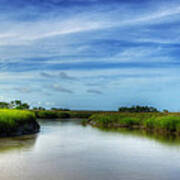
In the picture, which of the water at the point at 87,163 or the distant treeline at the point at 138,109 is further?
the distant treeline at the point at 138,109

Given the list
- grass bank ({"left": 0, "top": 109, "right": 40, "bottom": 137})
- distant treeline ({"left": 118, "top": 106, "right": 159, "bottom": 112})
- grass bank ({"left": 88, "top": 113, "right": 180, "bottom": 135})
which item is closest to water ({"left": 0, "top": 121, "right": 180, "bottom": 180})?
grass bank ({"left": 0, "top": 109, "right": 40, "bottom": 137})

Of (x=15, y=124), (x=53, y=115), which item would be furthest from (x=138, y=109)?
(x=15, y=124)

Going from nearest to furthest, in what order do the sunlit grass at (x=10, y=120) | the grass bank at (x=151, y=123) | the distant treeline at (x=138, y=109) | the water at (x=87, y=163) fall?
the water at (x=87, y=163)
the sunlit grass at (x=10, y=120)
the grass bank at (x=151, y=123)
the distant treeline at (x=138, y=109)

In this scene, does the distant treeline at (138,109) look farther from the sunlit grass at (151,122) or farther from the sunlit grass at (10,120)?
the sunlit grass at (10,120)

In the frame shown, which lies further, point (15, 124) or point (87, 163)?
point (15, 124)

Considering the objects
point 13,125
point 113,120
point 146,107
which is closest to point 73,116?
point 146,107

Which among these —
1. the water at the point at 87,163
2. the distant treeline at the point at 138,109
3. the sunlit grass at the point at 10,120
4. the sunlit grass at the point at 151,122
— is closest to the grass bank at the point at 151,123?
the sunlit grass at the point at 151,122

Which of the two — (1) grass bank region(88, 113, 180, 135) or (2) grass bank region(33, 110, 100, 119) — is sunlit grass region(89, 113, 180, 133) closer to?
(1) grass bank region(88, 113, 180, 135)

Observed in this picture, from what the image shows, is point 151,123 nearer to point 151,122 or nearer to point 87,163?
point 151,122

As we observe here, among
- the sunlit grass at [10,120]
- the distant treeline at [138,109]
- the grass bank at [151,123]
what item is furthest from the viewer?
the distant treeline at [138,109]

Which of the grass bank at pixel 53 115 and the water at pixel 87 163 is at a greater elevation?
the grass bank at pixel 53 115

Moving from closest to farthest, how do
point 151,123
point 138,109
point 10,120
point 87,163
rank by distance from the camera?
1. point 87,163
2. point 10,120
3. point 151,123
4. point 138,109

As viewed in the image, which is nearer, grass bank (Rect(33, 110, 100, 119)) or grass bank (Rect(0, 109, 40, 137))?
grass bank (Rect(0, 109, 40, 137))

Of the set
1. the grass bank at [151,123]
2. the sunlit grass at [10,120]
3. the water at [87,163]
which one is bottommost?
the water at [87,163]
